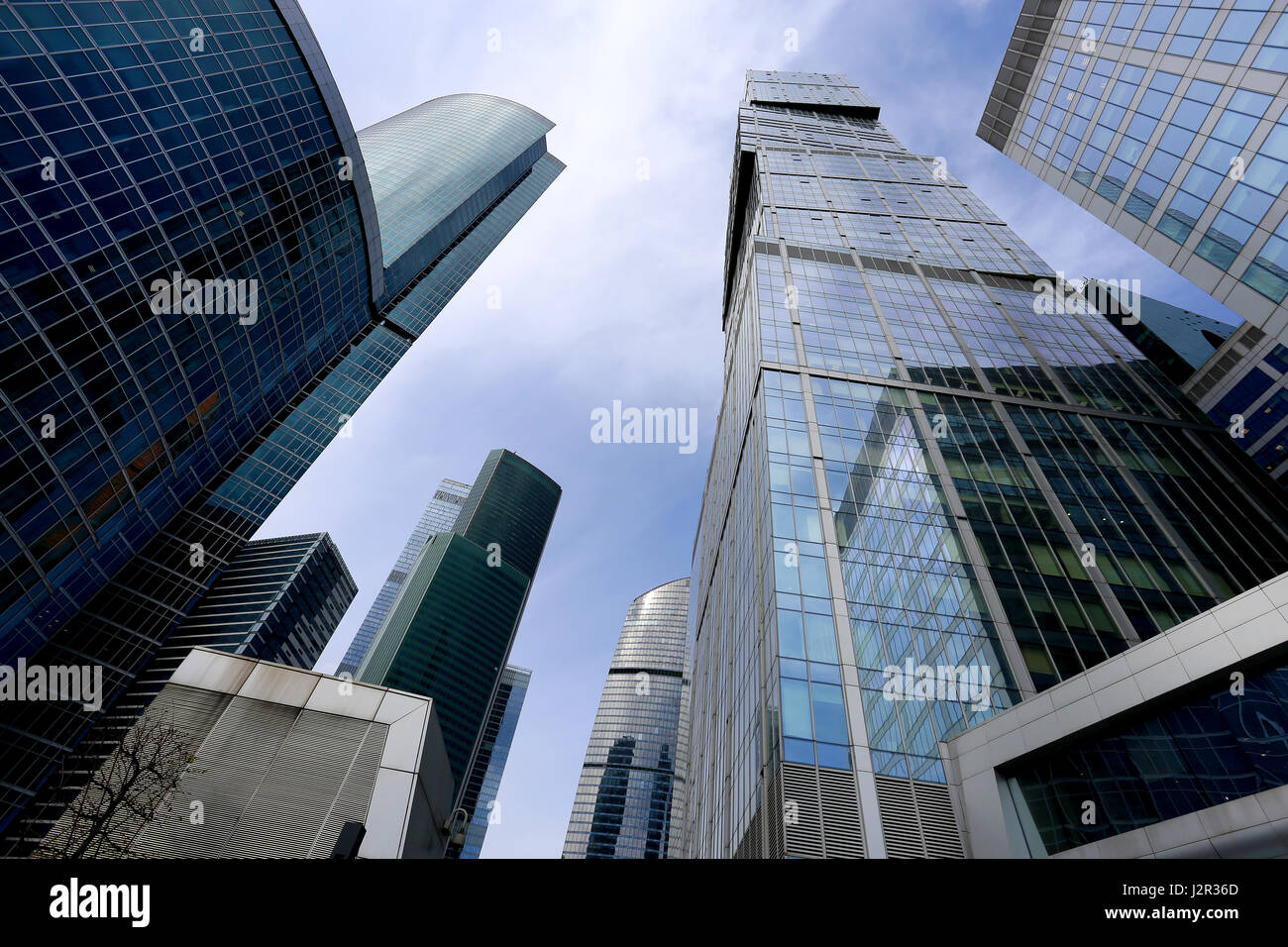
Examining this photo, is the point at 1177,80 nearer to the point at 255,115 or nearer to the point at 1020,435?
the point at 1020,435

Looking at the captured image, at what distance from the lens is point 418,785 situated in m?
17.7

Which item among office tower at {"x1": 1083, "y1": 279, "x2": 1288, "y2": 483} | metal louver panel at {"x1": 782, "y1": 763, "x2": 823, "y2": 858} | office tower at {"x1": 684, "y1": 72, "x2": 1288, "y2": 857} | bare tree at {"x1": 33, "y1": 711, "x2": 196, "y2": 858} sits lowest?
bare tree at {"x1": 33, "y1": 711, "x2": 196, "y2": 858}

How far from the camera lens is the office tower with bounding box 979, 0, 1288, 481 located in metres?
26.0

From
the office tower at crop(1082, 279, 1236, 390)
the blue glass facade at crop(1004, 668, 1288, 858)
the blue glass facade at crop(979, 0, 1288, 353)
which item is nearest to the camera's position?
the blue glass facade at crop(1004, 668, 1288, 858)

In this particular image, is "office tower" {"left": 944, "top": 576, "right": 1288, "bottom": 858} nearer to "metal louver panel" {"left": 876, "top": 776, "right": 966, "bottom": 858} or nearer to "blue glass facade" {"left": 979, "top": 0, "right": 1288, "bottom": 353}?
"metal louver panel" {"left": 876, "top": 776, "right": 966, "bottom": 858}

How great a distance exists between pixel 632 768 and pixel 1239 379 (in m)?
165

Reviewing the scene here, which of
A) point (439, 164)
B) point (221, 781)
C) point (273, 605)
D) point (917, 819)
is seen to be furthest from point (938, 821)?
point (439, 164)

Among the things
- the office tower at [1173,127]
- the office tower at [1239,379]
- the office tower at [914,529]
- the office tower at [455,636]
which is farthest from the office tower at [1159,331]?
the office tower at [455,636]

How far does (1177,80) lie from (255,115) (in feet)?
181

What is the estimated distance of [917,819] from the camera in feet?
74.9

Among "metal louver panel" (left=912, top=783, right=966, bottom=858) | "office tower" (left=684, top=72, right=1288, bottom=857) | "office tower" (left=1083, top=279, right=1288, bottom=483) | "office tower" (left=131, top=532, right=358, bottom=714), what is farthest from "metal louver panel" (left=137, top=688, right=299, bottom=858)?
"office tower" (left=131, top=532, right=358, bottom=714)

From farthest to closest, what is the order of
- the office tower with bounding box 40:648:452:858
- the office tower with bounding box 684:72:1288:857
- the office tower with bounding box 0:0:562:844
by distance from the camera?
1. the office tower with bounding box 0:0:562:844
2. the office tower with bounding box 684:72:1288:857
3. the office tower with bounding box 40:648:452:858

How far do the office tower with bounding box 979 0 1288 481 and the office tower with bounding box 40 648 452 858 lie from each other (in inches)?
1500

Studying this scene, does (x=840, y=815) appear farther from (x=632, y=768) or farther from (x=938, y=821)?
(x=632, y=768)
